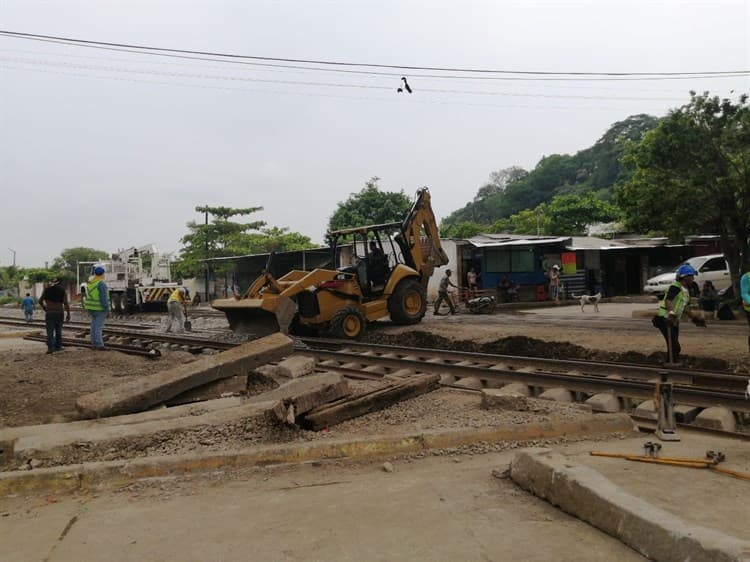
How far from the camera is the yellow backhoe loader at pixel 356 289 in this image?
40.4 ft

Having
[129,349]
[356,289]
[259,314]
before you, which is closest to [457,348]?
[356,289]

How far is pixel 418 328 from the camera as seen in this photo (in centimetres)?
1396

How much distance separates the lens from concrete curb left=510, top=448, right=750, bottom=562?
2396 mm

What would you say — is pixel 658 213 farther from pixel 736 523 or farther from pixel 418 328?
pixel 736 523

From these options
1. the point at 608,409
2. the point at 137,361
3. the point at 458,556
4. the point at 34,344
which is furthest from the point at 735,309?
the point at 34,344

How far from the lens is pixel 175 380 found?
6.53 meters

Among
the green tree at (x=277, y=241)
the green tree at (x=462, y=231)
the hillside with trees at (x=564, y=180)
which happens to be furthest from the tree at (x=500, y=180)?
the green tree at (x=277, y=241)

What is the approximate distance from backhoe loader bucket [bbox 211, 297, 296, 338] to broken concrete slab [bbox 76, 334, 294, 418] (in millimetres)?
3802

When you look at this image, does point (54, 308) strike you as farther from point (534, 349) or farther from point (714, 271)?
point (714, 271)

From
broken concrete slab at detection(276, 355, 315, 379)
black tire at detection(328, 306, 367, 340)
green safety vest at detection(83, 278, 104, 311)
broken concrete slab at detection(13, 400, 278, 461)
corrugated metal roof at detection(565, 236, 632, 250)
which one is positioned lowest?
broken concrete slab at detection(13, 400, 278, 461)

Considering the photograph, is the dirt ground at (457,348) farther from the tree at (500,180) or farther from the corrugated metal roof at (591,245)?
the tree at (500,180)

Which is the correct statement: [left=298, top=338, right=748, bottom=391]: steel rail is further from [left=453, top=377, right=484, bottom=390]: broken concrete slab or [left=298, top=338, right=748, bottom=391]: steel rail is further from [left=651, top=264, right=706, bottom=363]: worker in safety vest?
[left=453, top=377, right=484, bottom=390]: broken concrete slab

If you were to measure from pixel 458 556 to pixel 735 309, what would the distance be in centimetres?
1529

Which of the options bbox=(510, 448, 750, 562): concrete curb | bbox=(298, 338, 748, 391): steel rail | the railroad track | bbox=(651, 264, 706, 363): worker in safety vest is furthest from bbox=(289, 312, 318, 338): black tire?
bbox=(510, 448, 750, 562): concrete curb
